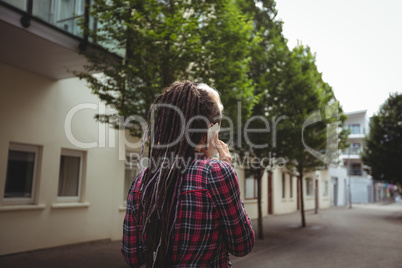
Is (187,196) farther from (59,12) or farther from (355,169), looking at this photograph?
(355,169)

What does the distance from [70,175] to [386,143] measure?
22.4m

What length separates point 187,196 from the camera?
4.53ft

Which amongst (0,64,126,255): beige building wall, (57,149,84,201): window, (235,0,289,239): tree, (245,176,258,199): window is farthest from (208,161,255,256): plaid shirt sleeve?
(245,176,258,199): window

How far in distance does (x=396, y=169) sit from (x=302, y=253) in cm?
1814

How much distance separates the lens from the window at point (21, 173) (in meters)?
8.12

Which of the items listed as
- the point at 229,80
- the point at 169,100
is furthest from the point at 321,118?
the point at 169,100

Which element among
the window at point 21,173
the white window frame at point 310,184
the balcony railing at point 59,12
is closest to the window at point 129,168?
the window at point 21,173

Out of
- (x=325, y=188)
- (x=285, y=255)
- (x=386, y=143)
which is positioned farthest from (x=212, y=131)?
(x=325, y=188)

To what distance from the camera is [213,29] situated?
7.36 m

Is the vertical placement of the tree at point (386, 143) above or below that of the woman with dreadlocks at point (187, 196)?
above

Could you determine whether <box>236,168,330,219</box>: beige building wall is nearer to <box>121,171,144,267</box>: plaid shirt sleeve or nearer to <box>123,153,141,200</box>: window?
<box>123,153,141,200</box>: window

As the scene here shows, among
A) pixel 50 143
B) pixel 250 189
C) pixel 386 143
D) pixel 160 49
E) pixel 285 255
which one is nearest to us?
pixel 160 49

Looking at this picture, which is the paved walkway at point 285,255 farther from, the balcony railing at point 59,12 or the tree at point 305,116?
the balcony railing at point 59,12

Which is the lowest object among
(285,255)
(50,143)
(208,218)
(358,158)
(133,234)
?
(285,255)
